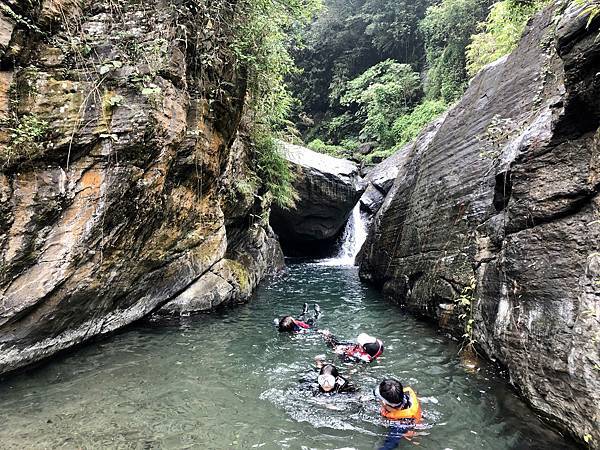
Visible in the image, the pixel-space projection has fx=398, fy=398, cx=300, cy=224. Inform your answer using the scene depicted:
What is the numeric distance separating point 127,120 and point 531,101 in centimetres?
745

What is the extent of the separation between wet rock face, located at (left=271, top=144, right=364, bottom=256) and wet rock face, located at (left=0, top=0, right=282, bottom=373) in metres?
9.44

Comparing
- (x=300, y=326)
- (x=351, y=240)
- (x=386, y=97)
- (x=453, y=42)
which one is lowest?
(x=300, y=326)

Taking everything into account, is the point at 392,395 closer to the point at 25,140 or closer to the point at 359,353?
the point at 359,353

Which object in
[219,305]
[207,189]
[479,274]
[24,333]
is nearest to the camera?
[24,333]

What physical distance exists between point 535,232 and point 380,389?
9.33ft

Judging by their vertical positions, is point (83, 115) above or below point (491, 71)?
below

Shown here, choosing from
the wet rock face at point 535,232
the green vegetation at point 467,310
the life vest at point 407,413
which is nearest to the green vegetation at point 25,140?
the life vest at point 407,413

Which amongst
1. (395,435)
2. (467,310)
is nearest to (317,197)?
(467,310)

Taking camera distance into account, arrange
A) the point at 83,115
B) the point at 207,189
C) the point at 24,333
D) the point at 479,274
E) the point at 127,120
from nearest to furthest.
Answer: the point at 24,333
the point at 83,115
the point at 127,120
the point at 479,274
the point at 207,189

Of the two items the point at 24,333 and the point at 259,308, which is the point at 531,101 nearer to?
the point at 259,308

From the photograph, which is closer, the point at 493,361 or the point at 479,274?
the point at 493,361

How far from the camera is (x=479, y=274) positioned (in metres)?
6.66

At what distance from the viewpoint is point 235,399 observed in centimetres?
538

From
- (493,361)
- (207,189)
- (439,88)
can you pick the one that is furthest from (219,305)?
(439,88)
